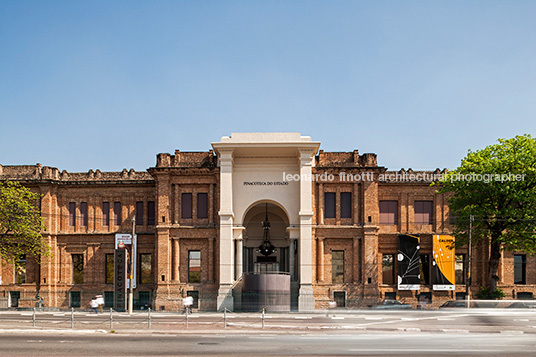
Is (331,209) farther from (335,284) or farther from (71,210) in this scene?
(71,210)

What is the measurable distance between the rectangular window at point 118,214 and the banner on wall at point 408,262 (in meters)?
25.0

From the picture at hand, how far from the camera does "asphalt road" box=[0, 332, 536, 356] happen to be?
20.3m

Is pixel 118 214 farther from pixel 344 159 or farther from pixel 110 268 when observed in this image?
pixel 344 159

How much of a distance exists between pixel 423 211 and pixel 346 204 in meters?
7.86

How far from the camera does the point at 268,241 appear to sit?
51.2 metres

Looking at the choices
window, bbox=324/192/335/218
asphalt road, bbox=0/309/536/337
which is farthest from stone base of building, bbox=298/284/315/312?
window, bbox=324/192/335/218

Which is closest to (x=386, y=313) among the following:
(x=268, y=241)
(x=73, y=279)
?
(x=268, y=241)

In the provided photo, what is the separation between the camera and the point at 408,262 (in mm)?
51062

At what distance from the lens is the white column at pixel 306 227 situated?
154 feet

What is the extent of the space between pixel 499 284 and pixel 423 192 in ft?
33.5

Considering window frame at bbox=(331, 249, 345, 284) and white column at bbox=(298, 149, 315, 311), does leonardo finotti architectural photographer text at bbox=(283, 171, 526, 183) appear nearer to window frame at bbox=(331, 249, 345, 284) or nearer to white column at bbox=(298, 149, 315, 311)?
white column at bbox=(298, 149, 315, 311)

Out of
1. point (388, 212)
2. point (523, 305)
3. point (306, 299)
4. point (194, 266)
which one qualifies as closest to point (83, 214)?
point (194, 266)

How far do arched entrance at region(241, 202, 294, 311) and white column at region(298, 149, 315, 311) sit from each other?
4.73 ft

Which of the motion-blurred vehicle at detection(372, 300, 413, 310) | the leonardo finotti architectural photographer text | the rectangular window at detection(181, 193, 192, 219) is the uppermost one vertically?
the leonardo finotti architectural photographer text
